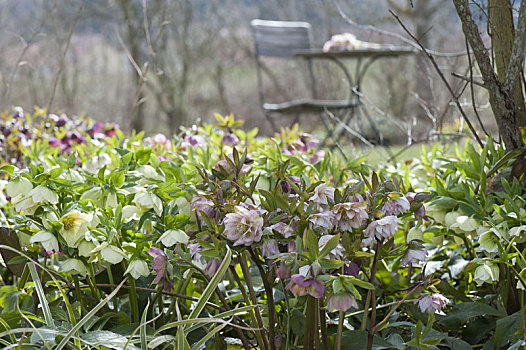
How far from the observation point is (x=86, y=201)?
0.99 m

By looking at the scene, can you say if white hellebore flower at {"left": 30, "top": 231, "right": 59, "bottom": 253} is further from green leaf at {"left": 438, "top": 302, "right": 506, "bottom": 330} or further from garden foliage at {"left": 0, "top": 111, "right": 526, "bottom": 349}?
green leaf at {"left": 438, "top": 302, "right": 506, "bottom": 330}

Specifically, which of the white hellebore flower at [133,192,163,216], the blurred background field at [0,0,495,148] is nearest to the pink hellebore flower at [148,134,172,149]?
the white hellebore flower at [133,192,163,216]

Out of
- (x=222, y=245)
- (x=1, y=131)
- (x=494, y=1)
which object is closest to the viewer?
(x=222, y=245)

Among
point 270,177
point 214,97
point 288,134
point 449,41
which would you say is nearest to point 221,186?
point 270,177

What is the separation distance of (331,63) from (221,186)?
5.04 meters

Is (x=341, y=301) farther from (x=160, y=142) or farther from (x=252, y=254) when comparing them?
(x=160, y=142)

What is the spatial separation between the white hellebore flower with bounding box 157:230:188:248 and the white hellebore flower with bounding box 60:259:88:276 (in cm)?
14

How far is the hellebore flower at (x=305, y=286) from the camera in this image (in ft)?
2.25

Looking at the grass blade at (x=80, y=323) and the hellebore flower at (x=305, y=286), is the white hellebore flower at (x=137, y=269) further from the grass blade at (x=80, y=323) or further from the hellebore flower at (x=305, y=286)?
the hellebore flower at (x=305, y=286)

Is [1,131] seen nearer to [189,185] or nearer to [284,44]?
[189,185]

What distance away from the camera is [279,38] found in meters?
4.89

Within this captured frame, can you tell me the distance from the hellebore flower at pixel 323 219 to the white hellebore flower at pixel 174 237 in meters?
0.22

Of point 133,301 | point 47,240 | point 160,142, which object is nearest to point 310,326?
point 133,301

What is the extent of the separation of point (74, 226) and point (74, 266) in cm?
6
